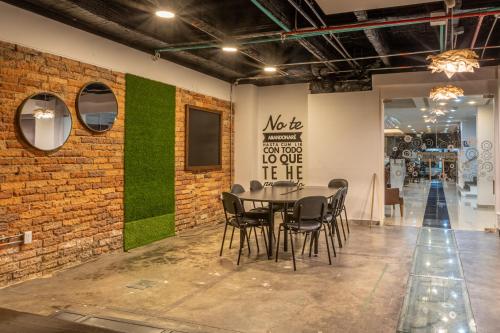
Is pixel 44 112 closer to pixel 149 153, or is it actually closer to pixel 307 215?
pixel 149 153

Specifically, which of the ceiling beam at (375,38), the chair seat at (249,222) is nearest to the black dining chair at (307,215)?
the chair seat at (249,222)

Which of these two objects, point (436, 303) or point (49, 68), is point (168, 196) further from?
point (436, 303)

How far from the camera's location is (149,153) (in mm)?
5996

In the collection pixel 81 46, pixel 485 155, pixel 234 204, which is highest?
pixel 81 46

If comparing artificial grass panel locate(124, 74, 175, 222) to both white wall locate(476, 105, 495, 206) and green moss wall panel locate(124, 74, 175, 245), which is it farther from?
white wall locate(476, 105, 495, 206)

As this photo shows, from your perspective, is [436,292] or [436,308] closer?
[436,308]

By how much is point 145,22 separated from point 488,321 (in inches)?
187

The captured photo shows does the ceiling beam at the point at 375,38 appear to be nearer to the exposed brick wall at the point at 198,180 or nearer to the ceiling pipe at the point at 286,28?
the ceiling pipe at the point at 286,28

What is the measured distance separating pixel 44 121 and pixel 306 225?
3160mm

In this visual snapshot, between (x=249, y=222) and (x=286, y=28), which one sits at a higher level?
(x=286, y=28)

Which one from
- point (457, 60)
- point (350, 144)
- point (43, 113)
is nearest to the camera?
point (457, 60)

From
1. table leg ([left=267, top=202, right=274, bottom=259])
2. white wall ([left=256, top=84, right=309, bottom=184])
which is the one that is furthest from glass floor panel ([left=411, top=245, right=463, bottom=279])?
white wall ([left=256, top=84, right=309, bottom=184])

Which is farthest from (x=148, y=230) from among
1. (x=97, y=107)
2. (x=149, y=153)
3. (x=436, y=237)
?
(x=436, y=237)

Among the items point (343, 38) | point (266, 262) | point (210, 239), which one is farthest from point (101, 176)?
point (343, 38)
